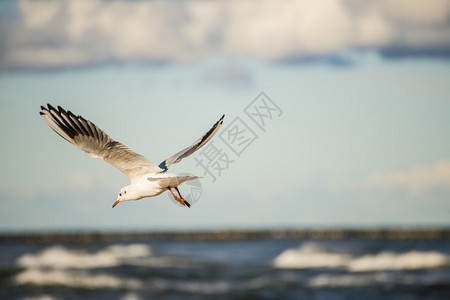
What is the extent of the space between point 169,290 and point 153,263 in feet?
35.1

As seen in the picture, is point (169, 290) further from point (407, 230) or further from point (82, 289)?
point (407, 230)

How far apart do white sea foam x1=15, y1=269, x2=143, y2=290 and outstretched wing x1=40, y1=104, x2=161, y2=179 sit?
2193cm

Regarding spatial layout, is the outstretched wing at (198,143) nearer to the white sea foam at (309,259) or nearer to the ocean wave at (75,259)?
the white sea foam at (309,259)

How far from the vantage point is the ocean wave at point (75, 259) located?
40281 millimetres

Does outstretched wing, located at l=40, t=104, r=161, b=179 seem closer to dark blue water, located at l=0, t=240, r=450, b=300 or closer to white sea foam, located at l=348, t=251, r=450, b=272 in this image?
dark blue water, located at l=0, t=240, r=450, b=300

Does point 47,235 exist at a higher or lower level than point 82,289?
higher

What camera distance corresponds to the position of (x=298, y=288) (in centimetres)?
2833

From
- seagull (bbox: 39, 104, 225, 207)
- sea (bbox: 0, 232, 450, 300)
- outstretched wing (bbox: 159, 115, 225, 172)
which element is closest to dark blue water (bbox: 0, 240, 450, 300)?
sea (bbox: 0, 232, 450, 300)

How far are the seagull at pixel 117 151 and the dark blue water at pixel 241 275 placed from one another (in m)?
19.1

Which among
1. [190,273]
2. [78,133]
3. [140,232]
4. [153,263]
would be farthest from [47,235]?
[78,133]

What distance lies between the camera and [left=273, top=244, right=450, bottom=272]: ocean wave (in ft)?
113

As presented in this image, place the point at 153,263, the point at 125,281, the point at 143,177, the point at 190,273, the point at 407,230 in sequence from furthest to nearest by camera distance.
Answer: the point at 407,230
the point at 153,263
the point at 190,273
the point at 125,281
the point at 143,177

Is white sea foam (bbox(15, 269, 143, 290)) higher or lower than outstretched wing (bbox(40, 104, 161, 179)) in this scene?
higher

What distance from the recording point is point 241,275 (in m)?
32.7
